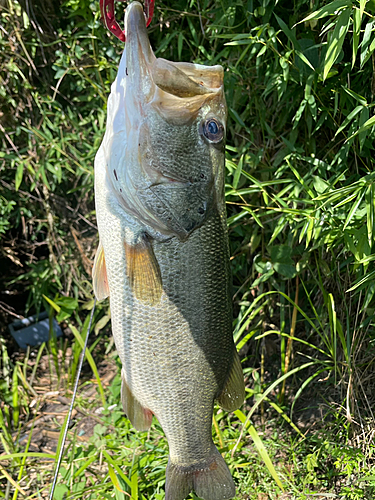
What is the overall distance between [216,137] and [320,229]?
3.02ft

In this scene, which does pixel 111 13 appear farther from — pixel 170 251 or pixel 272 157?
pixel 272 157

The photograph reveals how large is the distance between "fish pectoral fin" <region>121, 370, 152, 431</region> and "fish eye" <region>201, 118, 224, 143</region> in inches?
31.3

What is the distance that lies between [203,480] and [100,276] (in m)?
0.71

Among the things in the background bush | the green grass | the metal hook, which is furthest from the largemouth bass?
the green grass

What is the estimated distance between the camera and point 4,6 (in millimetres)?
2951

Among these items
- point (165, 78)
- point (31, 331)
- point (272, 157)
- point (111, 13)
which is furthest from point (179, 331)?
point (31, 331)

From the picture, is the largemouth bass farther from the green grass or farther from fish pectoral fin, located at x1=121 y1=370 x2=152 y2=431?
the green grass

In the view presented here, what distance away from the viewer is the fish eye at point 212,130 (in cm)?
121

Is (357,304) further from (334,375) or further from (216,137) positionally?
(216,137)

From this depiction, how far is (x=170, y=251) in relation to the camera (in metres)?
1.28

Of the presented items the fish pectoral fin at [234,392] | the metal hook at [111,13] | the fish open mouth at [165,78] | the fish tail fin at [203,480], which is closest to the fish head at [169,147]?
the fish open mouth at [165,78]

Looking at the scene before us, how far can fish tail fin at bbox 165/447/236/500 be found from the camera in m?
1.40

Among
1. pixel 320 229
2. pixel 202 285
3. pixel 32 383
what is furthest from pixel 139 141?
pixel 32 383

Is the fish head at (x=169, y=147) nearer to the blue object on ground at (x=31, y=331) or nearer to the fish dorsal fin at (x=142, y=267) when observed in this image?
the fish dorsal fin at (x=142, y=267)
